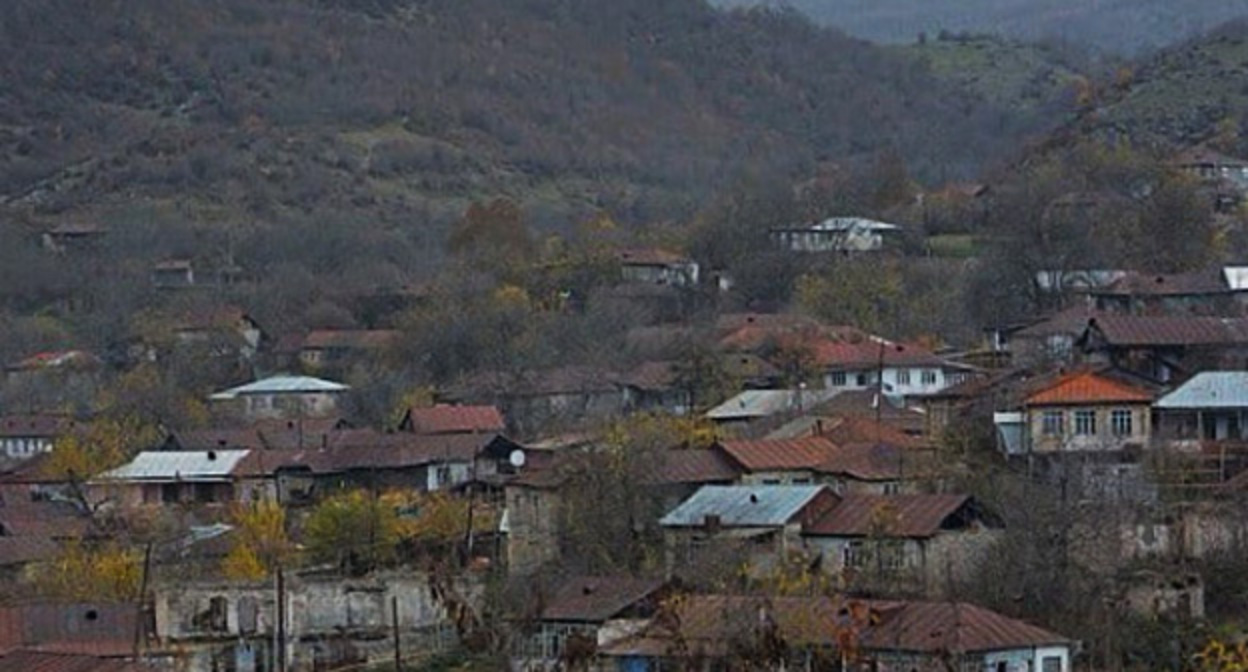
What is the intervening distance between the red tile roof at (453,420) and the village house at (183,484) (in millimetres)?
2847

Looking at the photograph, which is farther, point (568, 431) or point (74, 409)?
point (74, 409)

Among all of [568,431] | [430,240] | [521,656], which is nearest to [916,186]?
[430,240]

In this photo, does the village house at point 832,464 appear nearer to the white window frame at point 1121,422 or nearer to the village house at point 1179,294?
the white window frame at point 1121,422

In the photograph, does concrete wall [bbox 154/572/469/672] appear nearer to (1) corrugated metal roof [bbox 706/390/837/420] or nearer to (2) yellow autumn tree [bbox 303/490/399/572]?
(2) yellow autumn tree [bbox 303/490/399/572]

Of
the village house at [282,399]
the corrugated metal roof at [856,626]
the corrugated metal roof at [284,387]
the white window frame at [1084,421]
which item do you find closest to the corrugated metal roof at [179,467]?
the village house at [282,399]

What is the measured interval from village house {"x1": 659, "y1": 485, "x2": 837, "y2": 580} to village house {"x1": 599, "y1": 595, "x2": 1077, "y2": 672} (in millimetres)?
3507

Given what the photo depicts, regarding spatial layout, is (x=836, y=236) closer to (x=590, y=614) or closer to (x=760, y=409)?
(x=760, y=409)

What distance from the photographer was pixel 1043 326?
53250 millimetres

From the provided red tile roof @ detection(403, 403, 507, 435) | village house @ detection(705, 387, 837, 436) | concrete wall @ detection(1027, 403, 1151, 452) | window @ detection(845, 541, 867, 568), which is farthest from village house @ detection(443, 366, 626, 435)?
window @ detection(845, 541, 867, 568)

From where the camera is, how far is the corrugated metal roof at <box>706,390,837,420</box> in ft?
175

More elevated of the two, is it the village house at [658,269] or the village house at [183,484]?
the village house at [658,269]

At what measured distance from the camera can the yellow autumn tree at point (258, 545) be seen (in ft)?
151

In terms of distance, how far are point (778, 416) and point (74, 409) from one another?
2098 centimetres

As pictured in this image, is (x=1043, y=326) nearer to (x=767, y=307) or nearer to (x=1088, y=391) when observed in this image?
(x=1088, y=391)
